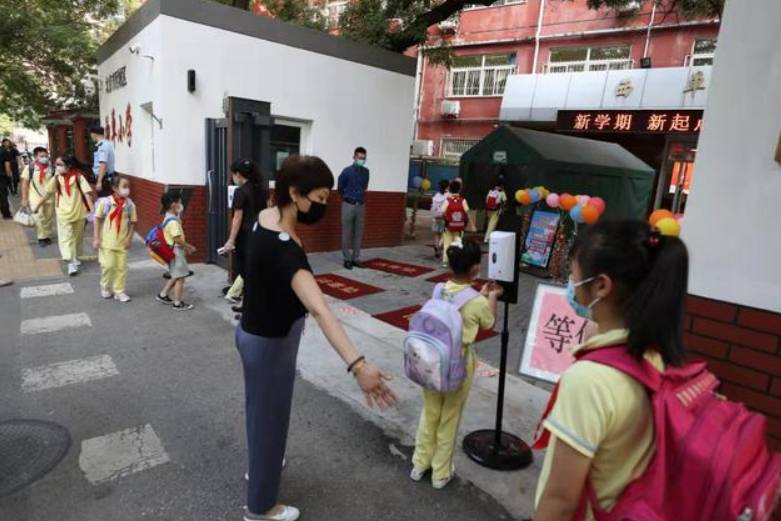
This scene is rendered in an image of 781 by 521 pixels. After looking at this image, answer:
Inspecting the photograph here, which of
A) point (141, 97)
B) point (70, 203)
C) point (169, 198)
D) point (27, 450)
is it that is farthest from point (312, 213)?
point (141, 97)

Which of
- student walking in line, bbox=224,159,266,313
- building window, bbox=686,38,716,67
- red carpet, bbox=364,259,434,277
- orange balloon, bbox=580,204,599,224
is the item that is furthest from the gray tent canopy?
building window, bbox=686,38,716,67

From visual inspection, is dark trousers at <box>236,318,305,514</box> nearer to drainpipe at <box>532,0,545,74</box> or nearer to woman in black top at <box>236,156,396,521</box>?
woman in black top at <box>236,156,396,521</box>

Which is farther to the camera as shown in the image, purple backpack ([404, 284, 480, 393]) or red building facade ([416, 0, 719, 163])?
red building facade ([416, 0, 719, 163])

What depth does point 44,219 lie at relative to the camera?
891cm

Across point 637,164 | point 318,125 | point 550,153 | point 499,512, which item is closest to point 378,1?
point 318,125

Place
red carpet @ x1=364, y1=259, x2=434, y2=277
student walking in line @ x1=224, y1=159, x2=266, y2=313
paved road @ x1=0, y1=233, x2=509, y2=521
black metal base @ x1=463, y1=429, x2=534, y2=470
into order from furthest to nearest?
red carpet @ x1=364, y1=259, x2=434, y2=277 → student walking in line @ x1=224, y1=159, x2=266, y2=313 → black metal base @ x1=463, y1=429, x2=534, y2=470 → paved road @ x1=0, y1=233, x2=509, y2=521

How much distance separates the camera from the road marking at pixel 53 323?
4.93 metres

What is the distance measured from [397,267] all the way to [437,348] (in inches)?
236

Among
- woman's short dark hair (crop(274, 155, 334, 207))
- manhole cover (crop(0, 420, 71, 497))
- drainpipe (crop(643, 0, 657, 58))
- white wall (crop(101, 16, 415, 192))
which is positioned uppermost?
drainpipe (crop(643, 0, 657, 58))

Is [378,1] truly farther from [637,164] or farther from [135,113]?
[637,164]

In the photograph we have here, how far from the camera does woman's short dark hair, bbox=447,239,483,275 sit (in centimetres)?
272

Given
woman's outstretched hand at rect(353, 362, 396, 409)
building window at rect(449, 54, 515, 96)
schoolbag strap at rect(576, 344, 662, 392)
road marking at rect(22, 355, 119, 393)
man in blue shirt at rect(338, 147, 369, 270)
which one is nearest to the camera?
schoolbag strap at rect(576, 344, 662, 392)

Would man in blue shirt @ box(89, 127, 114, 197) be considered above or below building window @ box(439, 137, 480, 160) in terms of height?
below

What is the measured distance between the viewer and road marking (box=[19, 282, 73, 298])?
19.7 feet
